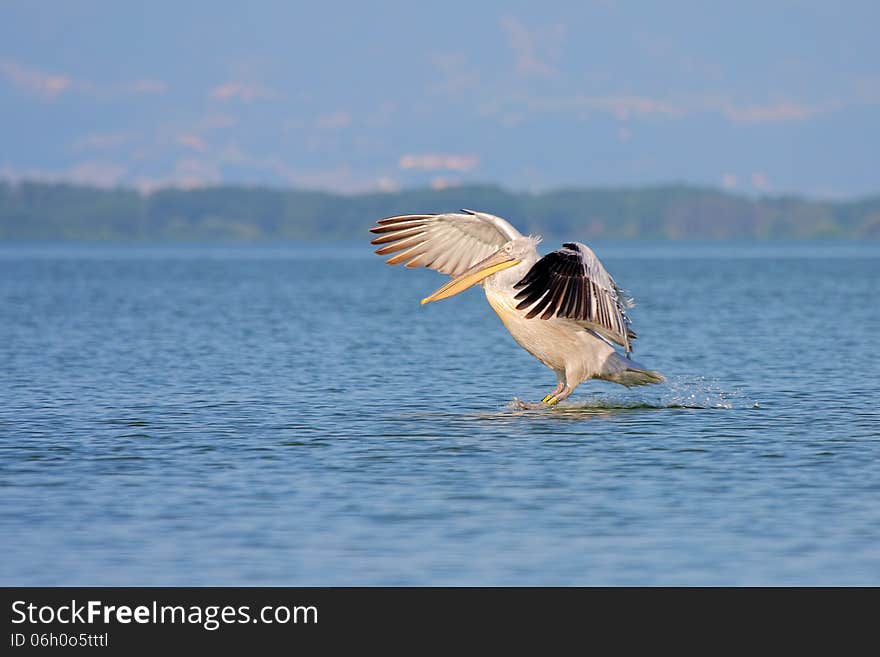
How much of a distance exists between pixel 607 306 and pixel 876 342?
14675 mm

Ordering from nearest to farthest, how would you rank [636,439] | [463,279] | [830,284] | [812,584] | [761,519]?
1. [812,584]
2. [761,519]
3. [636,439]
4. [463,279]
5. [830,284]

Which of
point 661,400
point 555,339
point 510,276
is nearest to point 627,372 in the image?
point 555,339

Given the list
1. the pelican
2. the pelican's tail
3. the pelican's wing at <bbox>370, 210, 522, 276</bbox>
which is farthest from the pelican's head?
the pelican's tail

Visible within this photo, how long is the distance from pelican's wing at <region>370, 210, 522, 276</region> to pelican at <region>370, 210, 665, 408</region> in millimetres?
11

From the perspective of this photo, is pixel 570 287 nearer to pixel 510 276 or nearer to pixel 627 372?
pixel 510 276

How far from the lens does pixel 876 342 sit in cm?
2827

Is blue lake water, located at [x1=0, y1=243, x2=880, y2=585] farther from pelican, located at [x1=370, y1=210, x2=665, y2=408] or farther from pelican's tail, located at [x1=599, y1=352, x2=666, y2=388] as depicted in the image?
pelican, located at [x1=370, y1=210, x2=665, y2=408]

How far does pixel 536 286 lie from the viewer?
48.3 ft

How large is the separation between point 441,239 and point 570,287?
3.05 meters

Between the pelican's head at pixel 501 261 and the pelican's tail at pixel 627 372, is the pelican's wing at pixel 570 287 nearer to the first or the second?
the pelican's head at pixel 501 261

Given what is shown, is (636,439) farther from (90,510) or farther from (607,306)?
(90,510)

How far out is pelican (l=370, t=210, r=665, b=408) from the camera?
48.5 feet
